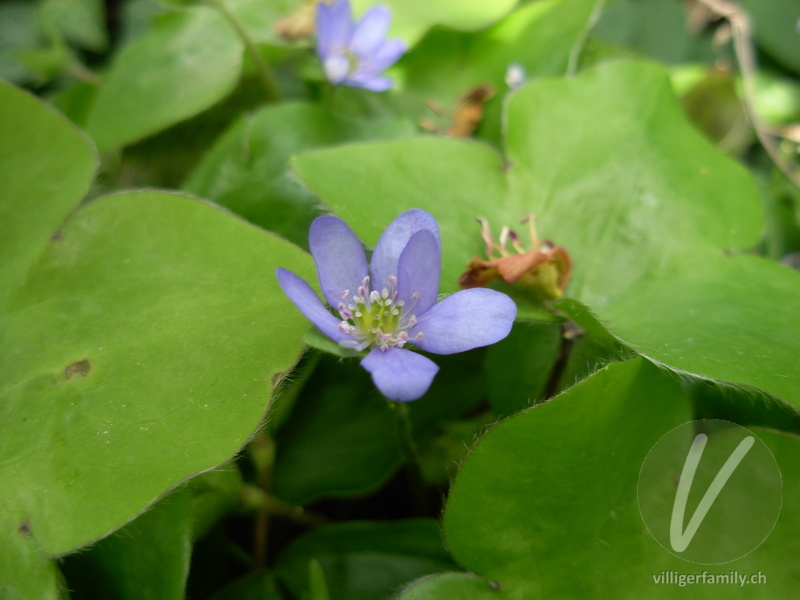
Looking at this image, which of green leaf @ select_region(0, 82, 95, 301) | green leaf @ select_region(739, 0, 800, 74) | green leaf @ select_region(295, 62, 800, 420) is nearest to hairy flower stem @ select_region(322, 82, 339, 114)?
green leaf @ select_region(295, 62, 800, 420)

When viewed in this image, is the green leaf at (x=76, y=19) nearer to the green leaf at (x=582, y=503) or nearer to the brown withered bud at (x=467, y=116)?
the brown withered bud at (x=467, y=116)

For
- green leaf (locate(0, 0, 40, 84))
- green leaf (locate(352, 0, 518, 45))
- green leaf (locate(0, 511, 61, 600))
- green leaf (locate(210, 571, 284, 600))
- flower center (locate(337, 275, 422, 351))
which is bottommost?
green leaf (locate(210, 571, 284, 600))

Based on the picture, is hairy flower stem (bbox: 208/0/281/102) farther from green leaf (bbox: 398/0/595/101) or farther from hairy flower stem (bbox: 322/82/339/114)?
green leaf (bbox: 398/0/595/101)

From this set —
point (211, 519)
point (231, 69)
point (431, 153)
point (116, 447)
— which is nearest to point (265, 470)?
point (211, 519)

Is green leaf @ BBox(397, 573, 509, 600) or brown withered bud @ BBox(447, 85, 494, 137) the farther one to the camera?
brown withered bud @ BBox(447, 85, 494, 137)

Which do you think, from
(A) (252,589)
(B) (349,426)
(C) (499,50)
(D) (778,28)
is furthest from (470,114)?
(D) (778,28)

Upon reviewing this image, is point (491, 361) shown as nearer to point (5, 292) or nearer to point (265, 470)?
point (265, 470)
